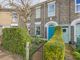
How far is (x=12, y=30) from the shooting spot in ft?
Result: 58.2

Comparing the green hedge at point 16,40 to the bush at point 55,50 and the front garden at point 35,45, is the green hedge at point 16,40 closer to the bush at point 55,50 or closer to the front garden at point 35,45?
the front garden at point 35,45

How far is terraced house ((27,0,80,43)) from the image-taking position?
22.6 meters

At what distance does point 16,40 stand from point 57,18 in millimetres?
9003

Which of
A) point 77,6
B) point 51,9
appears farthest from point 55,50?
point 51,9

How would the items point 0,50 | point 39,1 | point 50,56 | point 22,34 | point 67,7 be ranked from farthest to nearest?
point 39,1 < point 67,7 < point 0,50 < point 22,34 < point 50,56

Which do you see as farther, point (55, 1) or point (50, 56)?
point (55, 1)

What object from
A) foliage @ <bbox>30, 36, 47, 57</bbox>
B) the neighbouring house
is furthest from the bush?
→ the neighbouring house

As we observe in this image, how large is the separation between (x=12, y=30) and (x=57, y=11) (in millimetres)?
8567

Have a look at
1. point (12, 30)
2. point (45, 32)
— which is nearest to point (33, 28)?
point (45, 32)

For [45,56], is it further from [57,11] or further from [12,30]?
[57,11]

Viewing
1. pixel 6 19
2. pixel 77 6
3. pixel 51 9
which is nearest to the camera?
pixel 77 6

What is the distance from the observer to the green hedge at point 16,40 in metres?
16.2

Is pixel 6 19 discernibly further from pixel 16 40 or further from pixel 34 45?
pixel 34 45

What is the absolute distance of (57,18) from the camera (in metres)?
24.9
